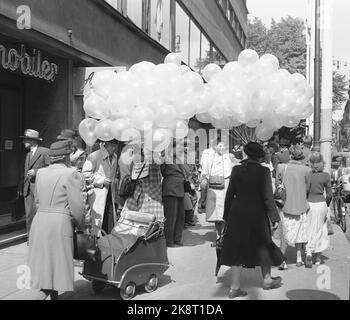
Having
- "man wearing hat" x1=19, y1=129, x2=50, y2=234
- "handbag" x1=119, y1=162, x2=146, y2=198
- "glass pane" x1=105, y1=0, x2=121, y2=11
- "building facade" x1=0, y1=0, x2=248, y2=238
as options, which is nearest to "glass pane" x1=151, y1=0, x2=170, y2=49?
"building facade" x1=0, y1=0, x2=248, y2=238

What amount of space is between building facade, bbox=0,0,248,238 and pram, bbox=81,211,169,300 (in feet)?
12.4

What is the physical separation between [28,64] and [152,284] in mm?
4875

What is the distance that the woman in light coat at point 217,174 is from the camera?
28.9ft

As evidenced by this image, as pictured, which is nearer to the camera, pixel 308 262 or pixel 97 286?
pixel 97 286

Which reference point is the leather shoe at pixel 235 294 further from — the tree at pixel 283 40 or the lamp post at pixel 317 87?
the tree at pixel 283 40

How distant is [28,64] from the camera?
8.91 meters

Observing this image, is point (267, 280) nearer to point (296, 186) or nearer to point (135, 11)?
point (296, 186)

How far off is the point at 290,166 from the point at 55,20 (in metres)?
4.93

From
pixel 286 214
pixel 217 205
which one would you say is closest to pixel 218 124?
pixel 217 205

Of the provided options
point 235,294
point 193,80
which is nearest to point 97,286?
point 235,294

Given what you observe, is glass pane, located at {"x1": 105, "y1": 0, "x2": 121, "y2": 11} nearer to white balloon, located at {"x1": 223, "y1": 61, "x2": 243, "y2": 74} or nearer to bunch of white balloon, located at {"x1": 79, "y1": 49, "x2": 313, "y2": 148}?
bunch of white balloon, located at {"x1": 79, "y1": 49, "x2": 313, "y2": 148}

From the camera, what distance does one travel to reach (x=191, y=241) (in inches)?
362

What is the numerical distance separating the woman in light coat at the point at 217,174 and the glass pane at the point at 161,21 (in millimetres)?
7236

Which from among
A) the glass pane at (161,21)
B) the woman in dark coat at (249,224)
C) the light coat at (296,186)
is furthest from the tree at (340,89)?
Answer: the woman in dark coat at (249,224)
